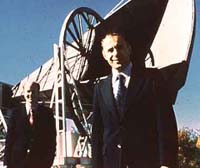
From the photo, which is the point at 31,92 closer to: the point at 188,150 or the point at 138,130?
the point at 138,130

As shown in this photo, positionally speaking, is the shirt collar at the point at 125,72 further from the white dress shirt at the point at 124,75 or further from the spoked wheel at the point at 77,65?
the spoked wheel at the point at 77,65

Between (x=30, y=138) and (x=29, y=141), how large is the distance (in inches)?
1.5

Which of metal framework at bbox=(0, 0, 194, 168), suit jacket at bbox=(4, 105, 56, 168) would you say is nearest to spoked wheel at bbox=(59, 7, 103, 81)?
metal framework at bbox=(0, 0, 194, 168)

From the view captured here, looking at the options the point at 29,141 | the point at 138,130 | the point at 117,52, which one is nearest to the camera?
the point at 138,130

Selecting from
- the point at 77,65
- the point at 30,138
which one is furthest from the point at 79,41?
the point at 30,138

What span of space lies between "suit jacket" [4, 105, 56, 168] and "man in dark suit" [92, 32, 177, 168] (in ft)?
8.45

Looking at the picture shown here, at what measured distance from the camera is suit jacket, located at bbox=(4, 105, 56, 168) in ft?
21.6

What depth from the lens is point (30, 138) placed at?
6.68 meters

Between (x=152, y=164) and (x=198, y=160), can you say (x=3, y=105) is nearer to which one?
(x=198, y=160)

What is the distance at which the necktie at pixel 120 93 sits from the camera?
13.4 feet

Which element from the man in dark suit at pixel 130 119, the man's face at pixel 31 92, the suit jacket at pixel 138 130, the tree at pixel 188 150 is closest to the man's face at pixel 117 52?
→ the man in dark suit at pixel 130 119

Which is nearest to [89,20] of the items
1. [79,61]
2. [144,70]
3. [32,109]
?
[79,61]

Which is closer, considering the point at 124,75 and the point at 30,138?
the point at 124,75

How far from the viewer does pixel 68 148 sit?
2505 cm
